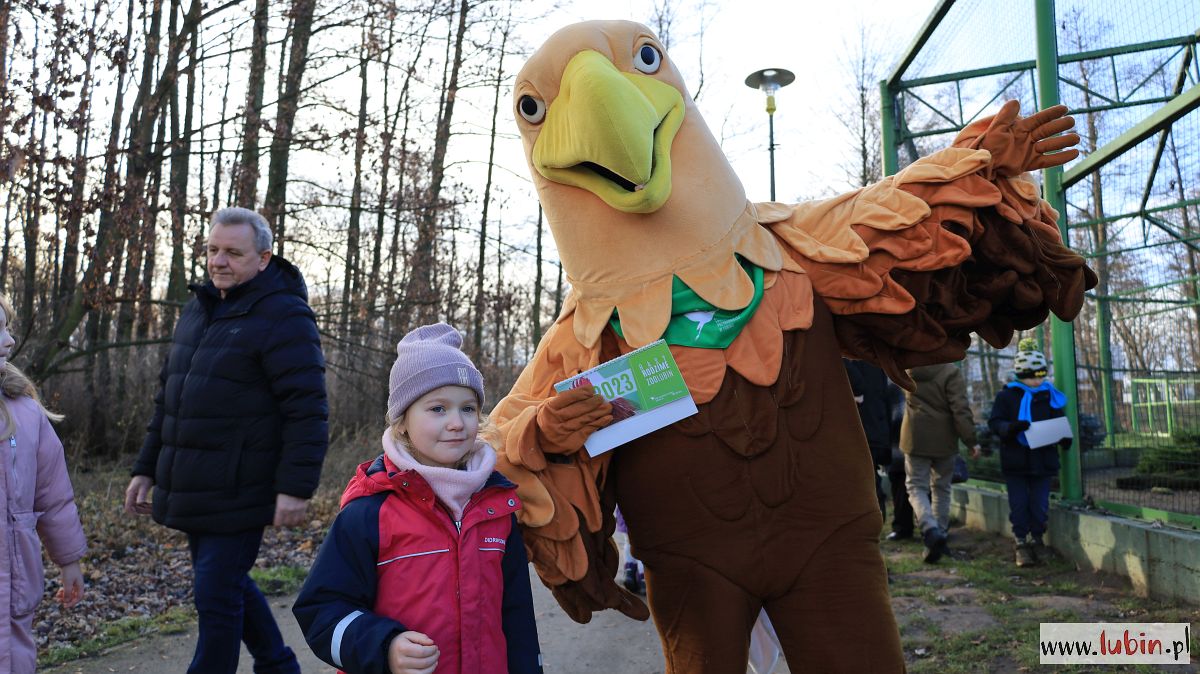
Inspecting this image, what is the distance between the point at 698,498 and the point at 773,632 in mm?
616

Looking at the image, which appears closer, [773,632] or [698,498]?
[698,498]

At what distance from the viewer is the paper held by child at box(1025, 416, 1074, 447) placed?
556 centimetres

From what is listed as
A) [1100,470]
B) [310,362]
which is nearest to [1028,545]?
[1100,470]

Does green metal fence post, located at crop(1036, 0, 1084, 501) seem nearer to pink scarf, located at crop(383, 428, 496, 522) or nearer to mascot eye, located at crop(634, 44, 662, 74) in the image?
mascot eye, located at crop(634, 44, 662, 74)

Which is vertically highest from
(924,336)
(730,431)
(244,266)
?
(244,266)

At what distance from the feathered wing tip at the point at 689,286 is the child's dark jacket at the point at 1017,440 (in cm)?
409

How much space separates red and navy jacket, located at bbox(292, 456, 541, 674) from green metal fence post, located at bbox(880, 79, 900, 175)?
6.64 metres

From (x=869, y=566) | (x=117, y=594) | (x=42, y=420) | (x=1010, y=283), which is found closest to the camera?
(x=869, y=566)

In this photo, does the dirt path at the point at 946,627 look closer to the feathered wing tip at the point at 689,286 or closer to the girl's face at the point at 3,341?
the girl's face at the point at 3,341

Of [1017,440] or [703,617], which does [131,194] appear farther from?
[1017,440]

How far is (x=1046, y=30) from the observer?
566cm

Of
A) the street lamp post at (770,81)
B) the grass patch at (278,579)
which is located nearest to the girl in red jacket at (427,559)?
the grass patch at (278,579)

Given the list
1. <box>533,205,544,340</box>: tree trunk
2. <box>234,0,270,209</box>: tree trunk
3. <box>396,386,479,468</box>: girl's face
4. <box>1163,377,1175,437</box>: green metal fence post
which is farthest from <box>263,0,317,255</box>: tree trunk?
<box>533,205,544,340</box>: tree trunk

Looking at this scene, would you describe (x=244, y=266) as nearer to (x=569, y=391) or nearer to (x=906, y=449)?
(x=569, y=391)
